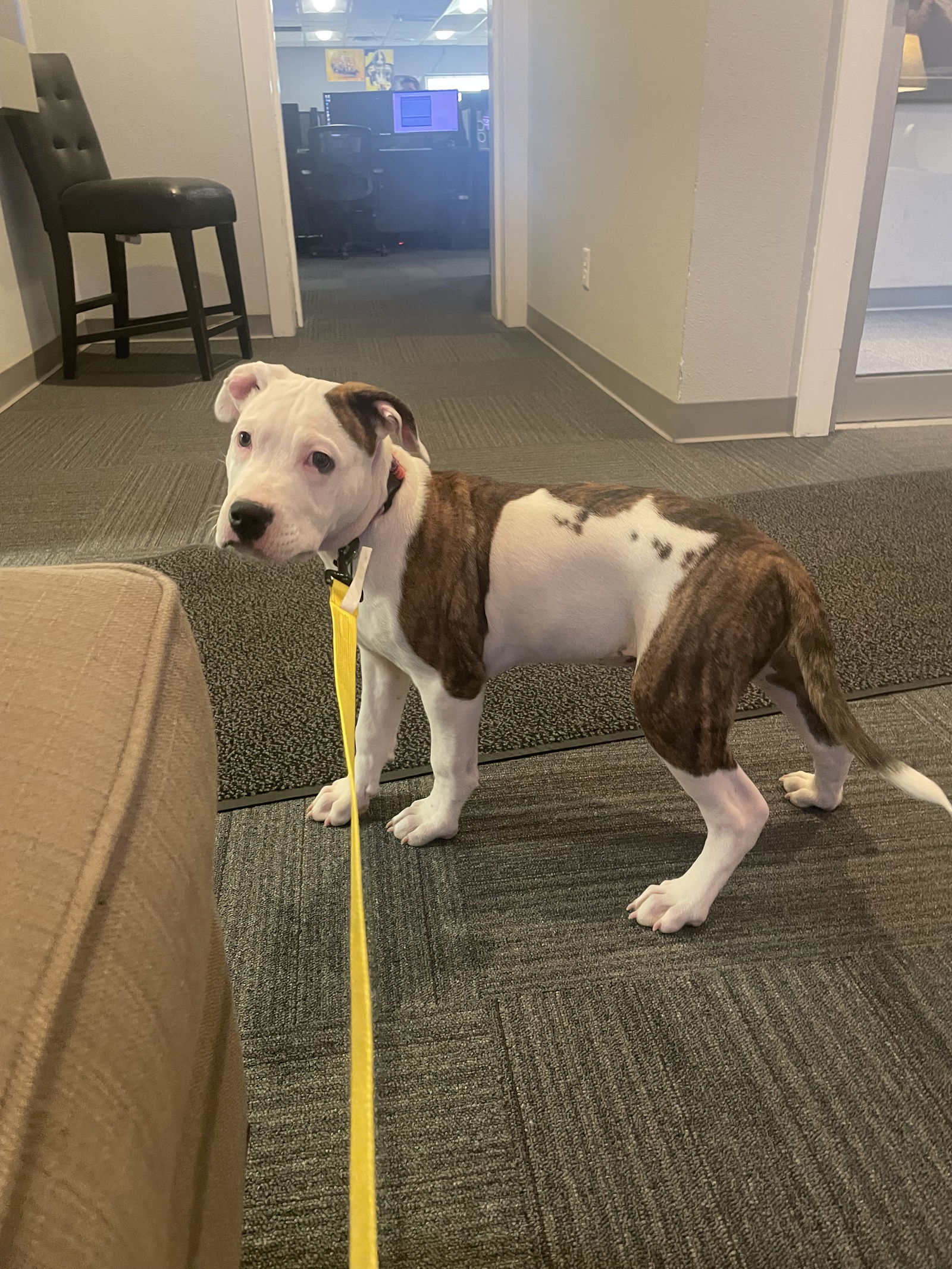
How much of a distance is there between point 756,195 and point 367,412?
74.5 inches

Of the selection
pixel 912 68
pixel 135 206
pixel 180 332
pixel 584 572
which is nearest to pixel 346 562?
pixel 584 572

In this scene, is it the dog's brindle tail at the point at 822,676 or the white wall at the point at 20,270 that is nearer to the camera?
the dog's brindle tail at the point at 822,676

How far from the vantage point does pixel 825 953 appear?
3.05 ft

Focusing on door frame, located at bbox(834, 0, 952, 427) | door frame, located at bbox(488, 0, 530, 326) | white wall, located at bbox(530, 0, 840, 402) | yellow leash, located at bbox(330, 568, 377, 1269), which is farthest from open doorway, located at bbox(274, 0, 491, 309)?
yellow leash, located at bbox(330, 568, 377, 1269)

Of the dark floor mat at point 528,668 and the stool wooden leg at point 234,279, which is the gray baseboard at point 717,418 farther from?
the stool wooden leg at point 234,279

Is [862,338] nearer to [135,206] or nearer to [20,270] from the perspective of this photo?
[135,206]

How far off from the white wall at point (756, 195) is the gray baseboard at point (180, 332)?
2183 mm

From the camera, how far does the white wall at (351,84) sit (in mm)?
10703

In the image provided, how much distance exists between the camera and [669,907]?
0.96 metres

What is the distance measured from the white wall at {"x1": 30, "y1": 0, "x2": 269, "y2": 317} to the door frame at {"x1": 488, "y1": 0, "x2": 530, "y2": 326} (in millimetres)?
1105

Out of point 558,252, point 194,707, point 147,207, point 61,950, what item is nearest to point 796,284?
point 558,252

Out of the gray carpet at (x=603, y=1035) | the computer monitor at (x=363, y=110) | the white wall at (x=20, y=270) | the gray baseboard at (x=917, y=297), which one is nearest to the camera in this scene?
the gray carpet at (x=603, y=1035)

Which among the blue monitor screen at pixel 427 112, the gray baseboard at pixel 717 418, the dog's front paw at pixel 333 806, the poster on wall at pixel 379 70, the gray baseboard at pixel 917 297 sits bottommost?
the dog's front paw at pixel 333 806

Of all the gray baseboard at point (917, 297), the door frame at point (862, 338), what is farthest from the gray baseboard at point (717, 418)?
the gray baseboard at point (917, 297)
